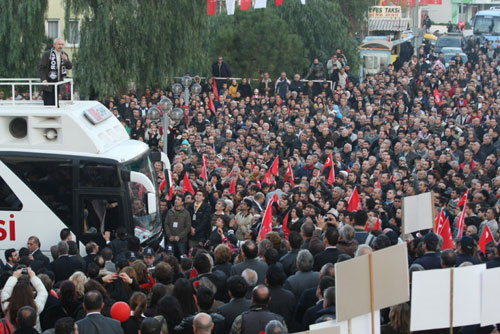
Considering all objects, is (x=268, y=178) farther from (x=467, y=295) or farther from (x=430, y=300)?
(x=430, y=300)

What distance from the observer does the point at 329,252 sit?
33.8 feet

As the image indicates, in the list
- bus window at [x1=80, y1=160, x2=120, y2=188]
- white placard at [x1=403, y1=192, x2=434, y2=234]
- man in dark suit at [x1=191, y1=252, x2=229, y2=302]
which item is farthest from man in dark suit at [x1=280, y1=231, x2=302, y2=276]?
bus window at [x1=80, y1=160, x2=120, y2=188]

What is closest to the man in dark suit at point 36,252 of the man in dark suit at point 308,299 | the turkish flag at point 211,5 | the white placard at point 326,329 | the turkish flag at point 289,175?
the man in dark suit at point 308,299

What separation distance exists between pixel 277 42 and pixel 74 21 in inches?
327

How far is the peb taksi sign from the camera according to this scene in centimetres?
4734

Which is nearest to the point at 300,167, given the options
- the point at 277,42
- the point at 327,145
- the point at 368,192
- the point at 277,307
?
the point at 327,145

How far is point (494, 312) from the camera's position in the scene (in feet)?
26.3

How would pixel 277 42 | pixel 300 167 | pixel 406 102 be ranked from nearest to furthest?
pixel 300 167 < pixel 406 102 < pixel 277 42

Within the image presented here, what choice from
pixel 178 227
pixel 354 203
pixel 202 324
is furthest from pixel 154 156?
pixel 202 324

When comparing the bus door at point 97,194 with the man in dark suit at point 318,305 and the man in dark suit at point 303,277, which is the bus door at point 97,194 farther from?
the man in dark suit at point 318,305

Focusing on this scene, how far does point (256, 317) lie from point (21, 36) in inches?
882

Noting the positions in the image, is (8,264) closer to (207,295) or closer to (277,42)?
(207,295)

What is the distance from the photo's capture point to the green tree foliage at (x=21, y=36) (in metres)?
28.2

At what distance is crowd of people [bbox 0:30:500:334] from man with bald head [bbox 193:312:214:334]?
0.06 feet
